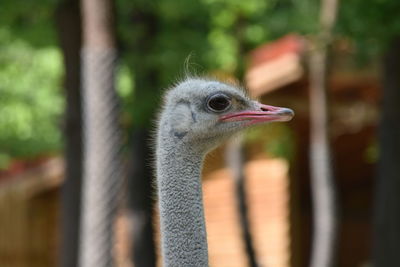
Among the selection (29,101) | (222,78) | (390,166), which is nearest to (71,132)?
(222,78)

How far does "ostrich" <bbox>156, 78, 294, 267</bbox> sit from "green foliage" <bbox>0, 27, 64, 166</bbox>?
10.4 m

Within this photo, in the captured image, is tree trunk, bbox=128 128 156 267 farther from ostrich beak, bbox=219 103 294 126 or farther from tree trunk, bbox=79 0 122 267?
ostrich beak, bbox=219 103 294 126

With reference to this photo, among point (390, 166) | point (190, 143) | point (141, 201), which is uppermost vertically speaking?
point (141, 201)

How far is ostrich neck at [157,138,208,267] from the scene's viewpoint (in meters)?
4.85

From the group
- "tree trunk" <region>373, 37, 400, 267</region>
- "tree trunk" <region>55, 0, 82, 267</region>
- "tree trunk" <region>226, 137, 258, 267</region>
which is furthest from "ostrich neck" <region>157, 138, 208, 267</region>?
"tree trunk" <region>226, 137, 258, 267</region>

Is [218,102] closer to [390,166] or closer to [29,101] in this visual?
[390,166]

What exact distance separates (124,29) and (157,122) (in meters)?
8.05

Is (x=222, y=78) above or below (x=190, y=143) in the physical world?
above

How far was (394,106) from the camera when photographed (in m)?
12.8

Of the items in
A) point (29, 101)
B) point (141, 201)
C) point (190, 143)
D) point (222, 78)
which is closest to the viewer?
point (190, 143)

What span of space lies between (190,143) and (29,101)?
12124 millimetres

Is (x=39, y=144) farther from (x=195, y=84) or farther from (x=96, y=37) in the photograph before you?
(x=195, y=84)

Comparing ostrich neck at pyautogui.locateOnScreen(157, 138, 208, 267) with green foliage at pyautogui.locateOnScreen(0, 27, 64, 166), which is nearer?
ostrich neck at pyautogui.locateOnScreen(157, 138, 208, 267)

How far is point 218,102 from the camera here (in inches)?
206
